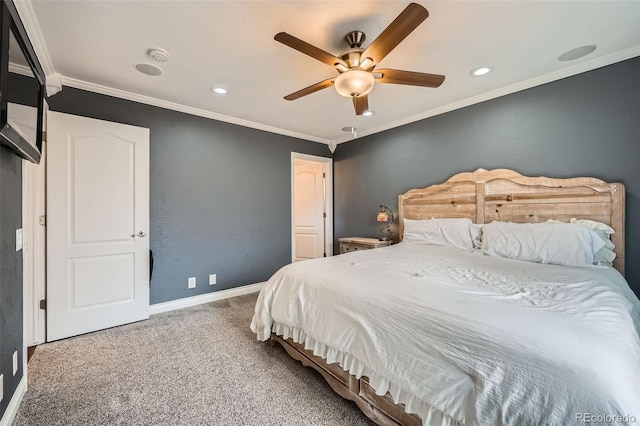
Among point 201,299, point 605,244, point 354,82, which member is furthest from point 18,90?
point 605,244

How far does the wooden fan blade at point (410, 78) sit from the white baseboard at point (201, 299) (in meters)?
3.21

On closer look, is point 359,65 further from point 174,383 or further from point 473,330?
point 174,383

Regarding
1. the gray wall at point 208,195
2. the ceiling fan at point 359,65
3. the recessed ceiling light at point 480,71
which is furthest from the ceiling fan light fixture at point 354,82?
the gray wall at point 208,195

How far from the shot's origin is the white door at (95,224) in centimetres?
246

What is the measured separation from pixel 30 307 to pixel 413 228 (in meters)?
4.04

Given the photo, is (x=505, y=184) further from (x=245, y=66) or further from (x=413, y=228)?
(x=245, y=66)

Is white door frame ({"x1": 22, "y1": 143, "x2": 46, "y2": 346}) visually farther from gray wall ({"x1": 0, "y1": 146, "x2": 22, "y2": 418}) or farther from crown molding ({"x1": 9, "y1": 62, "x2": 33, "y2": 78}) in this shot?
crown molding ({"x1": 9, "y1": 62, "x2": 33, "y2": 78})

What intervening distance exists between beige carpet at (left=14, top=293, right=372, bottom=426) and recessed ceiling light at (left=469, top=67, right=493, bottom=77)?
2995mm

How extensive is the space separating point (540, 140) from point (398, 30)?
7.09 feet

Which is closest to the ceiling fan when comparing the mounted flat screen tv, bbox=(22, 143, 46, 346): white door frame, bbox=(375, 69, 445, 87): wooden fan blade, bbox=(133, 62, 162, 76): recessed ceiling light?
bbox=(375, 69, 445, 87): wooden fan blade

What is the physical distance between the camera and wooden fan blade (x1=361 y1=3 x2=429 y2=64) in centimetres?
137

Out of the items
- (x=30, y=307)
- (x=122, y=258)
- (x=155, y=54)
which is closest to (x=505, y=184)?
(x=155, y=54)

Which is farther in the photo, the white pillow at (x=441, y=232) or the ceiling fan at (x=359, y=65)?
the white pillow at (x=441, y=232)

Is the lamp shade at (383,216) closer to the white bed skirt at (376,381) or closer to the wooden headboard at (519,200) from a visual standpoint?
the wooden headboard at (519,200)
